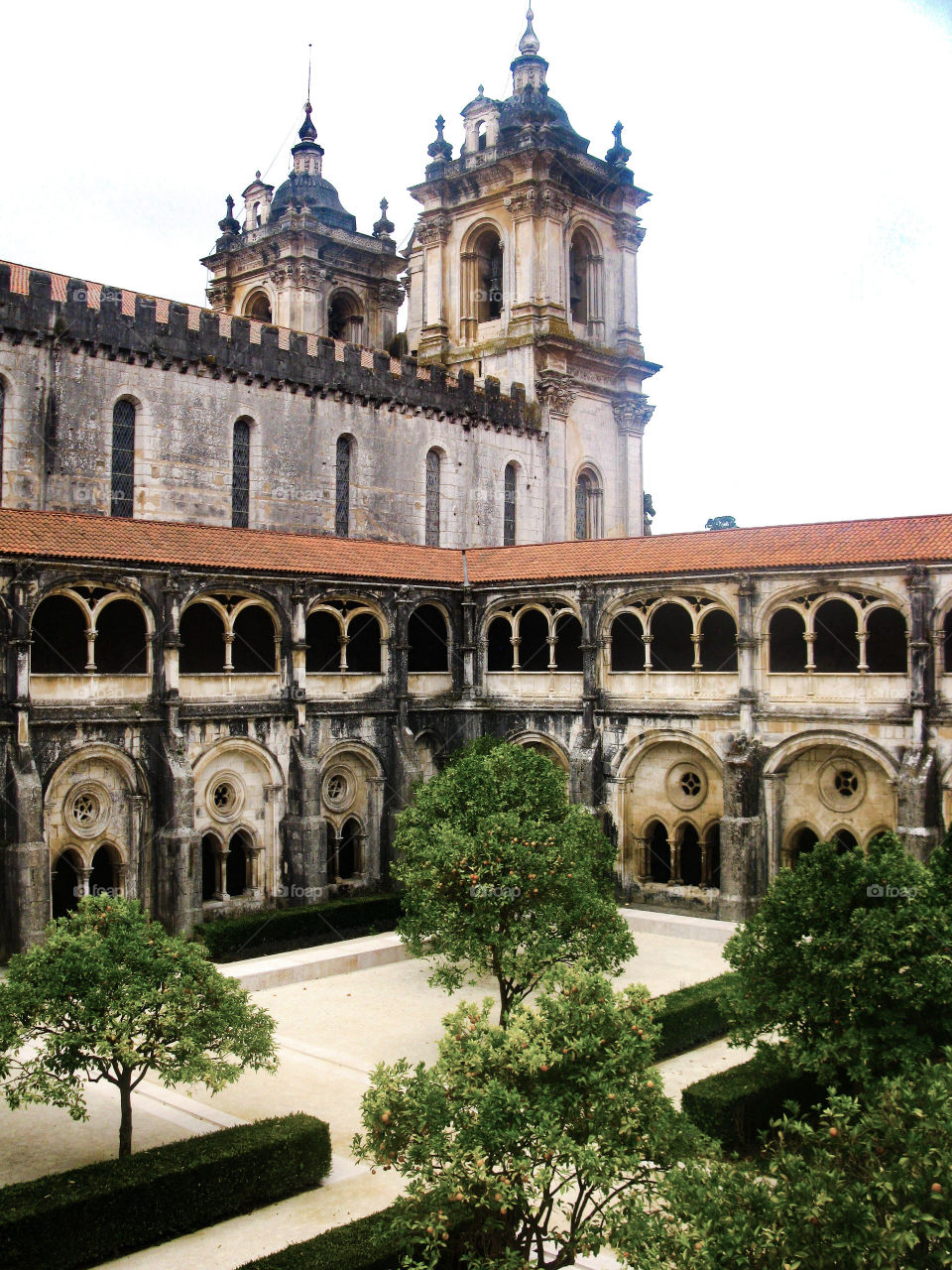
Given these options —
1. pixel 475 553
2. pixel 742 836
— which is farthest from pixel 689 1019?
pixel 475 553

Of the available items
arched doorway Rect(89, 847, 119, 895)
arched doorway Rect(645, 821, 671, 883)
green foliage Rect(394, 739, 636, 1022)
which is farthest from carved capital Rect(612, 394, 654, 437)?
arched doorway Rect(89, 847, 119, 895)

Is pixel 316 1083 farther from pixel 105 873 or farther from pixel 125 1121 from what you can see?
pixel 105 873

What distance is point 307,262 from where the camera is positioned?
53.0m

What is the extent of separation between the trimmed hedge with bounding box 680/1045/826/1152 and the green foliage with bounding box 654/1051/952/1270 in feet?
21.9

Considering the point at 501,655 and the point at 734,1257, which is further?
the point at 501,655

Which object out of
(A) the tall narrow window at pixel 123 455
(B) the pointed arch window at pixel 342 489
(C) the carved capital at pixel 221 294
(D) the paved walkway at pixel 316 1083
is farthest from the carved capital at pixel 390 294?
(D) the paved walkway at pixel 316 1083

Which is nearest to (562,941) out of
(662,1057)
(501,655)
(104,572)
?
(662,1057)

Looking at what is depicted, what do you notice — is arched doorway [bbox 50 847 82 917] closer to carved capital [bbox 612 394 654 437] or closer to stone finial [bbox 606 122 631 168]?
carved capital [bbox 612 394 654 437]

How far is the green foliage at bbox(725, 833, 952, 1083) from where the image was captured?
55.1 ft

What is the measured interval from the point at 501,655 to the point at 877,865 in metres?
22.1

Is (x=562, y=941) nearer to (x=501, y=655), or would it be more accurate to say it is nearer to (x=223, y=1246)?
(x=223, y=1246)

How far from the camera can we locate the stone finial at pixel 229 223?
187 ft

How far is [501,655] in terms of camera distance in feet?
129

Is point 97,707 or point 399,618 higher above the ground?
point 399,618
